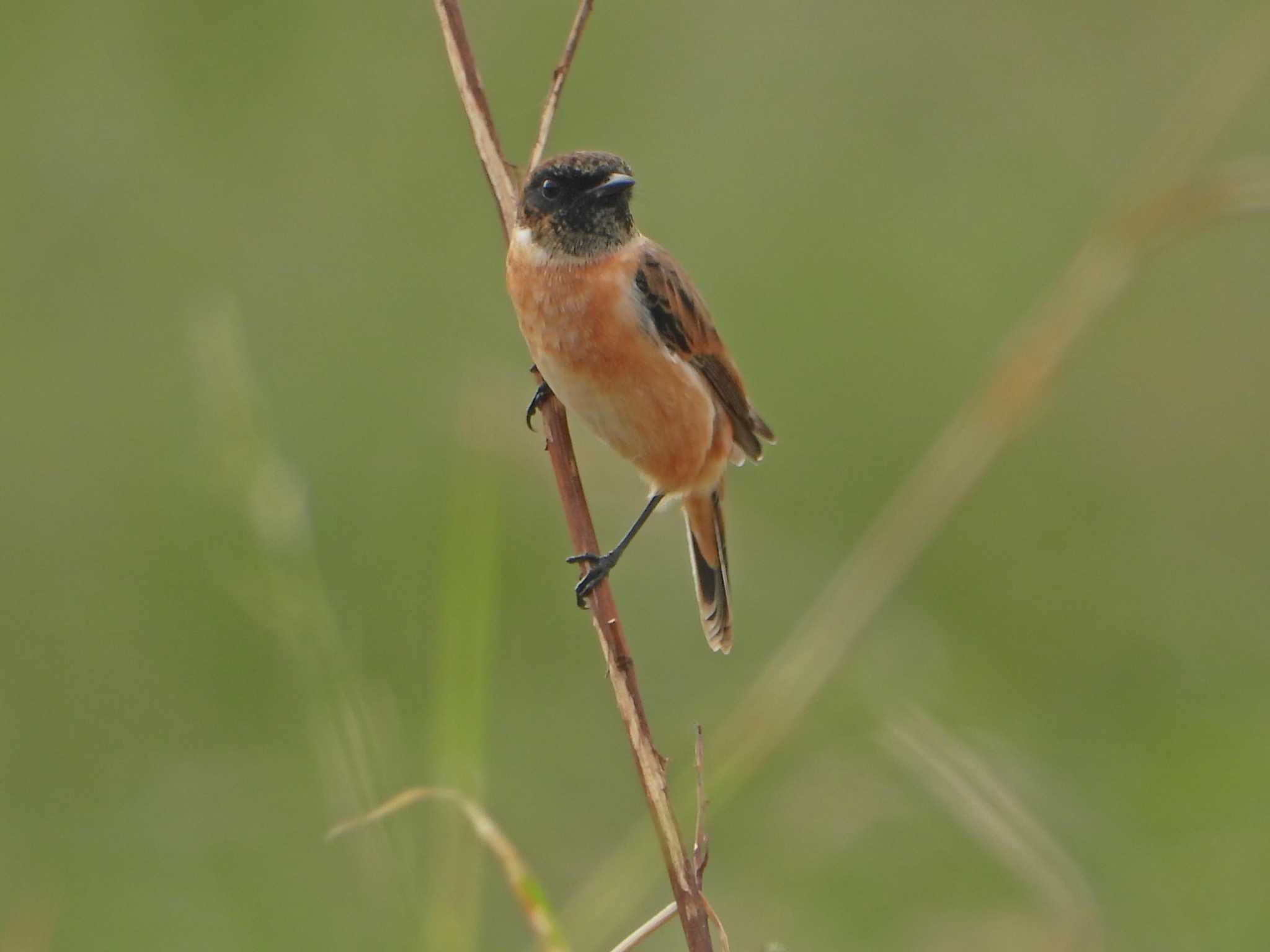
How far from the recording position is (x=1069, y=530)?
23.7 ft

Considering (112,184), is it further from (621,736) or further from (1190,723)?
(1190,723)

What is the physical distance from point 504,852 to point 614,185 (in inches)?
90.5

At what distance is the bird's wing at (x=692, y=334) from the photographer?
4949 mm

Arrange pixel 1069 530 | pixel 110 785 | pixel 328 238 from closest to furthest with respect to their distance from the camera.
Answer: pixel 110 785
pixel 1069 530
pixel 328 238

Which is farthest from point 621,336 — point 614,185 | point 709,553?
point 709,553

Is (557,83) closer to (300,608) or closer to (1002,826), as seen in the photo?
(300,608)

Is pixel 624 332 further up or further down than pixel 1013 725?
further up

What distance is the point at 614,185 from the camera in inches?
185

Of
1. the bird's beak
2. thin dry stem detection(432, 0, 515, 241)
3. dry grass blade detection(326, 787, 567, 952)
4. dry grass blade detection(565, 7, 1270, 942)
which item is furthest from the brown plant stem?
the bird's beak

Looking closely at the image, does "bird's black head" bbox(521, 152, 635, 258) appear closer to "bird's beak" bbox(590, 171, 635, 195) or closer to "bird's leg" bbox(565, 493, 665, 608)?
"bird's beak" bbox(590, 171, 635, 195)

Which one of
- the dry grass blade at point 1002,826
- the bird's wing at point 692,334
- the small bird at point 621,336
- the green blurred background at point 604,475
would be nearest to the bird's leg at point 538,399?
the small bird at point 621,336

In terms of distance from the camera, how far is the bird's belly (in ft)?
15.5

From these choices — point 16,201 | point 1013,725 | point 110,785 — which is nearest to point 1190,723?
point 1013,725

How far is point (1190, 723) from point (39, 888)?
3.33m
